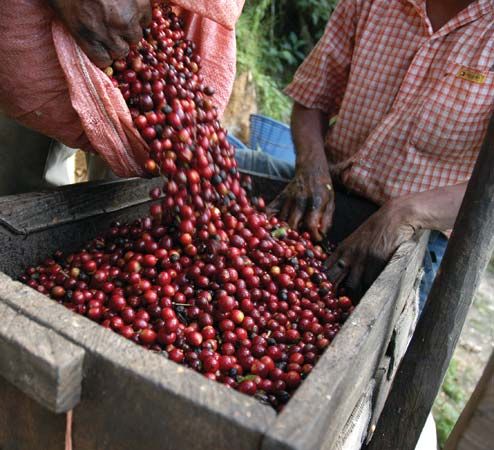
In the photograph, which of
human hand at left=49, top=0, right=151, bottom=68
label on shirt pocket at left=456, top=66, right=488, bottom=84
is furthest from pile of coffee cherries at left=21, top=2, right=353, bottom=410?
label on shirt pocket at left=456, top=66, right=488, bottom=84

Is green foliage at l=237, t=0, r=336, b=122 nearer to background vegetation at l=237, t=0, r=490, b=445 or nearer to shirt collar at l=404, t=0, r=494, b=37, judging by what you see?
background vegetation at l=237, t=0, r=490, b=445

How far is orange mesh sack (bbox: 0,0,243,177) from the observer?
159 centimetres

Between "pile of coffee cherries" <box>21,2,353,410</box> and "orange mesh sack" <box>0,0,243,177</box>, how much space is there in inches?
4.0

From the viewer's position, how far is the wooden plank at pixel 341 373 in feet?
2.92

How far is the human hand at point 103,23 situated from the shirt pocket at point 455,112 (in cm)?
157

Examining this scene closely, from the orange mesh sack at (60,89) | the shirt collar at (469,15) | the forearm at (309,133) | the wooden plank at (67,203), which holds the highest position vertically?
the shirt collar at (469,15)

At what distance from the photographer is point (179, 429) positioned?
0.95 meters

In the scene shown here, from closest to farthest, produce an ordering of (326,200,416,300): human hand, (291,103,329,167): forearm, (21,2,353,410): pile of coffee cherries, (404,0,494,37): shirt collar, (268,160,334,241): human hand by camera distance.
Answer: (21,2,353,410): pile of coffee cherries
(326,200,416,300): human hand
(404,0,494,37): shirt collar
(268,160,334,241): human hand
(291,103,329,167): forearm

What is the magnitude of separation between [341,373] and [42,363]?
0.65 metres

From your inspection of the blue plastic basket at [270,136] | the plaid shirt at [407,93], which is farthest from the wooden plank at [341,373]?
the blue plastic basket at [270,136]

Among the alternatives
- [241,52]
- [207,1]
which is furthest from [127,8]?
[241,52]

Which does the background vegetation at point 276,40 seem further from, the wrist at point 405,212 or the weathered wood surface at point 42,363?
the weathered wood surface at point 42,363

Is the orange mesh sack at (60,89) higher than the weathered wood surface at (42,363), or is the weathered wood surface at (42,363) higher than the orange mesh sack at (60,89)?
the orange mesh sack at (60,89)

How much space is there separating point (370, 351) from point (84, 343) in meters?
0.85
